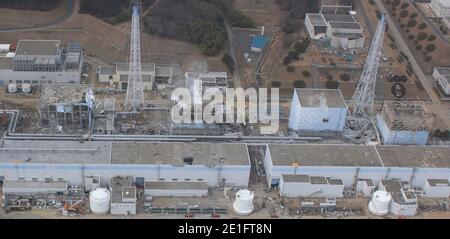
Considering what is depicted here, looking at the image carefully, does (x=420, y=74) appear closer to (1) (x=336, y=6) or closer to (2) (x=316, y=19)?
(2) (x=316, y=19)

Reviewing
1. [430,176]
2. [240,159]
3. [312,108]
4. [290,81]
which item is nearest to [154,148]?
[240,159]

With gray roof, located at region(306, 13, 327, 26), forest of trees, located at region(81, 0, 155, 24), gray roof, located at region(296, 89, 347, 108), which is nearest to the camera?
gray roof, located at region(296, 89, 347, 108)

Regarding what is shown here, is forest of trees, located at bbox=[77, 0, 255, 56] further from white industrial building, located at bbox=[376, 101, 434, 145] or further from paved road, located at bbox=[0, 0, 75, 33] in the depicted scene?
white industrial building, located at bbox=[376, 101, 434, 145]

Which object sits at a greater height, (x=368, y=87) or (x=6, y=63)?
(x=6, y=63)

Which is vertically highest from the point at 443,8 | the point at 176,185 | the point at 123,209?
the point at 443,8

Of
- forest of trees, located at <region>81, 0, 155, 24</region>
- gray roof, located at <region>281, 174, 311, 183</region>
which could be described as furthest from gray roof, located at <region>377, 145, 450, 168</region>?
forest of trees, located at <region>81, 0, 155, 24</region>

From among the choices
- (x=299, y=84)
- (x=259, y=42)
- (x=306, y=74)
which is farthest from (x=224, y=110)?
(x=259, y=42)

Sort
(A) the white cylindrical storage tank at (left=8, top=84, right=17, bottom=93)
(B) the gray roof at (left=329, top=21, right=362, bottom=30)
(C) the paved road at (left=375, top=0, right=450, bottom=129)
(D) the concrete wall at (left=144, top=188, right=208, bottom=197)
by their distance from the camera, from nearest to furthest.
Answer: (D) the concrete wall at (left=144, top=188, right=208, bottom=197), (A) the white cylindrical storage tank at (left=8, top=84, right=17, bottom=93), (C) the paved road at (left=375, top=0, right=450, bottom=129), (B) the gray roof at (left=329, top=21, right=362, bottom=30)
